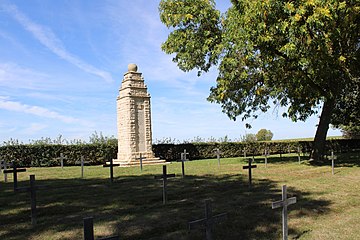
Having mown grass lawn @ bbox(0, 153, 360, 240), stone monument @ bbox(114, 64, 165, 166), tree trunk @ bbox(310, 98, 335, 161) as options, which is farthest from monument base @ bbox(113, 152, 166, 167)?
tree trunk @ bbox(310, 98, 335, 161)

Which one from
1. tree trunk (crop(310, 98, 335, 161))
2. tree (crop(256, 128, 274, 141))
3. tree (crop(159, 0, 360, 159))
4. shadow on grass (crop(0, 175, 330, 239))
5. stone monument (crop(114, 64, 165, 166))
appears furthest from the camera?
tree (crop(256, 128, 274, 141))

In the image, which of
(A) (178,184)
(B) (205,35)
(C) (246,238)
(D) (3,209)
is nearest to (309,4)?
(B) (205,35)

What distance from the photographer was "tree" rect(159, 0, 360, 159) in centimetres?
1253

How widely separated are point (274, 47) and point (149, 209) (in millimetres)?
9813

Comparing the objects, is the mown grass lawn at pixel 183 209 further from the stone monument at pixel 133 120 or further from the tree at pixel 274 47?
the stone monument at pixel 133 120

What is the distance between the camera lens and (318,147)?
58.1 ft

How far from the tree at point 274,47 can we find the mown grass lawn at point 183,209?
507 centimetres

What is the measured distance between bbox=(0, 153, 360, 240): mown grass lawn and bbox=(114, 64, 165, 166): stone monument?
8.90 m

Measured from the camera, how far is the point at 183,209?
7.46 metres

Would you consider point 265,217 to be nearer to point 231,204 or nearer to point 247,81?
point 231,204

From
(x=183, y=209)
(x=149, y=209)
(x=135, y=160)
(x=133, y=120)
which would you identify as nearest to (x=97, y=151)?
(x=135, y=160)

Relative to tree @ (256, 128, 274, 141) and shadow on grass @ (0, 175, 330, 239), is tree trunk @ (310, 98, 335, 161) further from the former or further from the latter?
tree @ (256, 128, 274, 141)

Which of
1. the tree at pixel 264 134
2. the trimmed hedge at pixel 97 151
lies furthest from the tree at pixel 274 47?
the tree at pixel 264 134

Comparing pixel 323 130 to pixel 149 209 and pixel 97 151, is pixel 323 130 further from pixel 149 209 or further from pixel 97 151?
pixel 97 151
